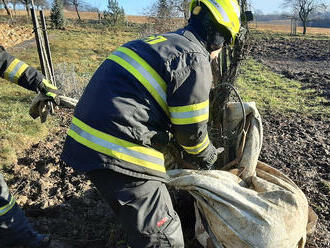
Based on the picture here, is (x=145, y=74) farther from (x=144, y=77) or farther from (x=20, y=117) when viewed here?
(x=20, y=117)

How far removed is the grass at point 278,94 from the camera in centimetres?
639

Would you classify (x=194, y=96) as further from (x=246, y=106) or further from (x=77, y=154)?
(x=246, y=106)

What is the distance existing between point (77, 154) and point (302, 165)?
3.01m

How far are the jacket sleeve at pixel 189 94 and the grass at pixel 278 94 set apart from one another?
472 centimetres

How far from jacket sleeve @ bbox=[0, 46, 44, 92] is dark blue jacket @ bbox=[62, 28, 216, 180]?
893 millimetres

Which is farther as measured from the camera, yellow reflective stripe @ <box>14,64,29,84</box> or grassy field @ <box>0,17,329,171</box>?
grassy field @ <box>0,17,329,171</box>

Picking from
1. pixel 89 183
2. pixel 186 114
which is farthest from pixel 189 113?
pixel 89 183

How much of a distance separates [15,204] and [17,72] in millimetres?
1016

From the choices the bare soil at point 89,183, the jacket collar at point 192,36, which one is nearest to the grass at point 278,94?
the bare soil at point 89,183

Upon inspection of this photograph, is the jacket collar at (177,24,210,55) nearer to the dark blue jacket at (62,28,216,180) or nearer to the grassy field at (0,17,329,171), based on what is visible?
the dark blue jacket at (62,28,216,180)

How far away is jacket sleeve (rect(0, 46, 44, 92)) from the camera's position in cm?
244

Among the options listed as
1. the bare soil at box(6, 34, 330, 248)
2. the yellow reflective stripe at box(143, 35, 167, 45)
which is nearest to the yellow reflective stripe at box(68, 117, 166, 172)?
the yellow reflective stripe at box(143, 35, 167, 45)

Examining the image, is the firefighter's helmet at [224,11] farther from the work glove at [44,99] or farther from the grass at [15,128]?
the grass at [15,128]

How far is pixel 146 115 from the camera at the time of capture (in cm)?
181
